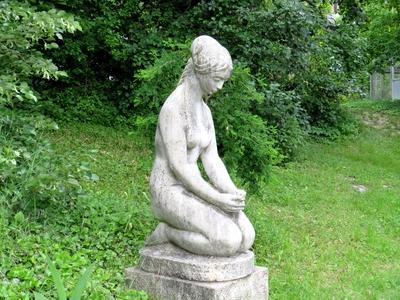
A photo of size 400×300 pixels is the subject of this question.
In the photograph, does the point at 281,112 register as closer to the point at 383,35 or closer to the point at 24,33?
the point at 24,33

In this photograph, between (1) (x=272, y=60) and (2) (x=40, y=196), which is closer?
(2) (x=40, y=196)

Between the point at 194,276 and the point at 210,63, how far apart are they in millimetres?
1332

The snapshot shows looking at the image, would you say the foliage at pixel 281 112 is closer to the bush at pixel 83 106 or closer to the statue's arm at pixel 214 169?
the bush at pixel 83 106

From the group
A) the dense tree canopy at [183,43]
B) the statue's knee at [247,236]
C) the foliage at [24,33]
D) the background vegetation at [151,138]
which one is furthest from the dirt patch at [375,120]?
the statue's knee at [247,236]

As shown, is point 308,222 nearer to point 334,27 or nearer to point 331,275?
point 331,275

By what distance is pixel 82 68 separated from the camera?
1157 cm

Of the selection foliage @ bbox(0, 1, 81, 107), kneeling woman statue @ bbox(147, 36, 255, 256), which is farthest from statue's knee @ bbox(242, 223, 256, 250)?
foliage @ bbox(0, 1, 81, 107)

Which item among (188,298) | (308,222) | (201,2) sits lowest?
(308,222)

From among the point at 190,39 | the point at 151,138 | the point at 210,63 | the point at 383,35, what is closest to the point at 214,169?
the point at 210,63

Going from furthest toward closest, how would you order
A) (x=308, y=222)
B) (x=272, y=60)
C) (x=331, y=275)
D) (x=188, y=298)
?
(x=272, y=60)
(x=308, y=222)
(x=331, y=275)
(x=188, y=298)

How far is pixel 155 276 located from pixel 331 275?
6.86 feet

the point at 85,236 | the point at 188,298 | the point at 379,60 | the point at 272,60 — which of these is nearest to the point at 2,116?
the point at 85,236

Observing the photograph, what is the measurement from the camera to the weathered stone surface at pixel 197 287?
12.8 ft

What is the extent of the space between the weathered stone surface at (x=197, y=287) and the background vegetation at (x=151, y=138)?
0.49ft
